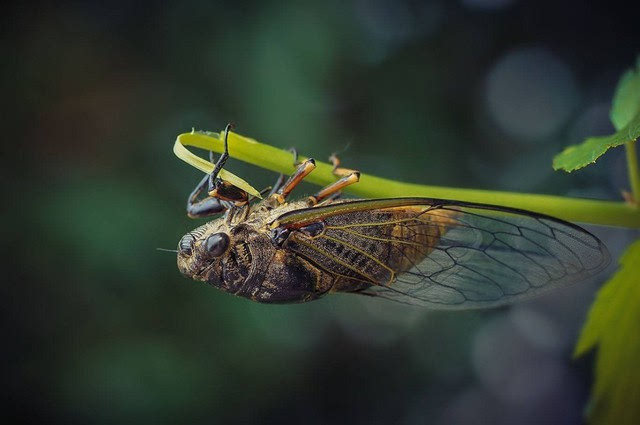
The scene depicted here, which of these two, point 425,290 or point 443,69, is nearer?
point 425,290

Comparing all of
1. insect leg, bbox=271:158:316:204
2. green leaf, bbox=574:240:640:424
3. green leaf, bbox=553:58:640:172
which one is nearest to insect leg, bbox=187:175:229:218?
insect leg, bbox=271:158:316:204

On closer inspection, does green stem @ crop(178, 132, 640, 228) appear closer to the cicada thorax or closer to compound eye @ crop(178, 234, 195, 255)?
the cicada thorax

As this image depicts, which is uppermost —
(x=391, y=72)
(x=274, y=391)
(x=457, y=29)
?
(x=457, y=29)

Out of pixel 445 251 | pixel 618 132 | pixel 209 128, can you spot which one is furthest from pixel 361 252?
pixel 209 128

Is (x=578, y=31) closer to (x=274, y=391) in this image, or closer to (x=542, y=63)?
(x=542, y=63)

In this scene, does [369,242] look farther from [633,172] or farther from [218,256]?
[633,172]

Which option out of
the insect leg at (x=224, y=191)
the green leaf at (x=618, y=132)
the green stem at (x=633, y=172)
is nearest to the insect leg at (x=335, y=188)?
the insect leg at (x=224, y=191)

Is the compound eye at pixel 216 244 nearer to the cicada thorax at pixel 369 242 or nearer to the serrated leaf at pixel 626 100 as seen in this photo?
the cicada thorax at pixel 369 242

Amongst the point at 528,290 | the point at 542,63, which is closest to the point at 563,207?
the point at 528,290
